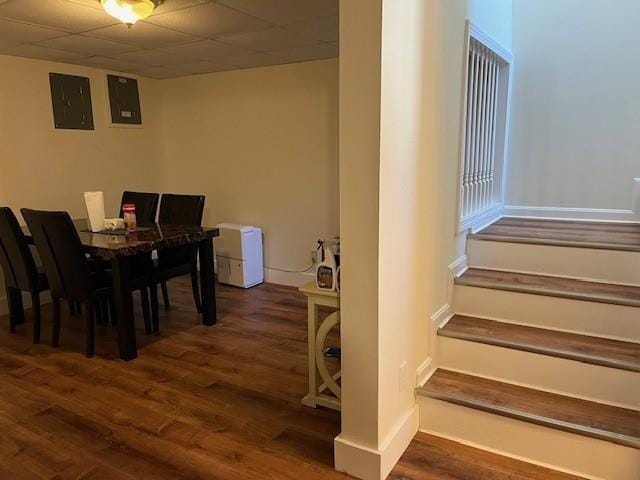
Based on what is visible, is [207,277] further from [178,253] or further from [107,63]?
[107,63]

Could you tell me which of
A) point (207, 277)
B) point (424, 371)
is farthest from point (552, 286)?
point (207, 277)

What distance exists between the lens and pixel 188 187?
526 cm

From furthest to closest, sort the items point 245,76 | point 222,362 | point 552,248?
point 245,76 → point 222,362 → point 552,248

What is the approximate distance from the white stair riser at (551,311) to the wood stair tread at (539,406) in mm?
391

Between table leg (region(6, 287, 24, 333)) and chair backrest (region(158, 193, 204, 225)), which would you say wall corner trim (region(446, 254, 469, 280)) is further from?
table leg (region(6, 287, 24, 333))

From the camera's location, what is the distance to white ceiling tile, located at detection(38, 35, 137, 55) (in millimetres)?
3394

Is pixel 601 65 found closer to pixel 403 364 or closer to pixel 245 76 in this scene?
pixel 403 364

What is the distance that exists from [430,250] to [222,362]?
1587mm

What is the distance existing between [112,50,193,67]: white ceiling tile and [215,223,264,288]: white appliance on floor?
5.30 feet

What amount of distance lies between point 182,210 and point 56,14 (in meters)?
1.66

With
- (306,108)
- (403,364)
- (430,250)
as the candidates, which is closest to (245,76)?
(306,108)

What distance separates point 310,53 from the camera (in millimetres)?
3932

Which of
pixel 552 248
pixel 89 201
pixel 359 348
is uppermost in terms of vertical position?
pixel 89 201

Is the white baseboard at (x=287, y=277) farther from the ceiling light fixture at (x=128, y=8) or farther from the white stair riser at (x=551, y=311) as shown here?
the ceiling light fixture at (x=128, y=8)
